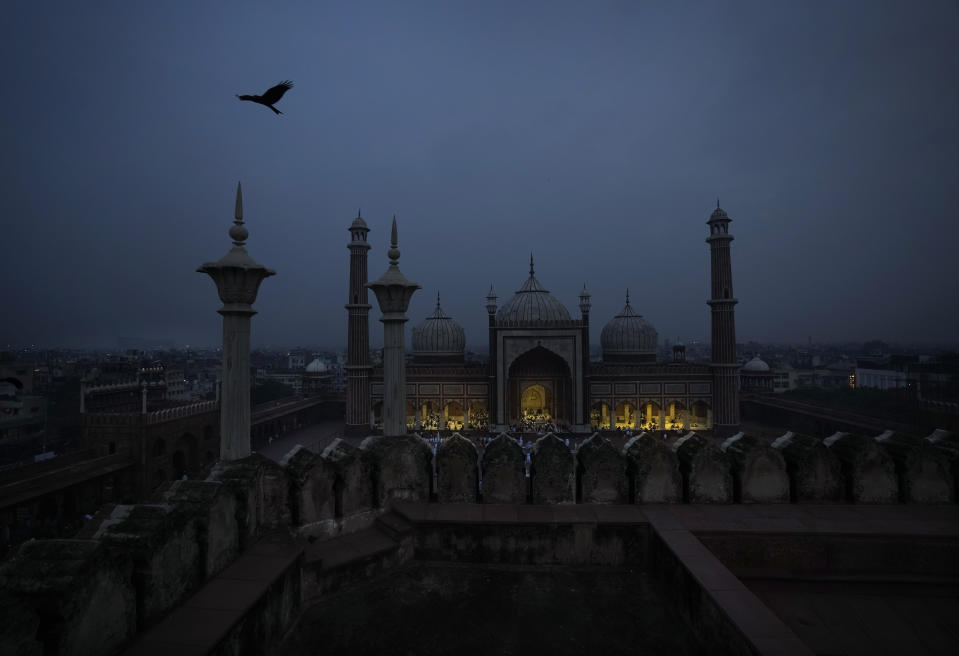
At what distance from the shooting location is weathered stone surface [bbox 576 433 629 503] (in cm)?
513

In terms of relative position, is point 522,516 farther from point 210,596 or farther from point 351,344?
point 351,344

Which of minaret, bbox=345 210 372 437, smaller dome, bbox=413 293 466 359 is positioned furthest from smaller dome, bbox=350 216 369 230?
smaller dome, bbox=413 293 466 359

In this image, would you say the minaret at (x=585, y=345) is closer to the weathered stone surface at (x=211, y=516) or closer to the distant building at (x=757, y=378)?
the distant building at (x=757, y=378)

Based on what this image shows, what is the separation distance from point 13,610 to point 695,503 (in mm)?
5193

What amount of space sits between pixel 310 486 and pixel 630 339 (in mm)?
30207

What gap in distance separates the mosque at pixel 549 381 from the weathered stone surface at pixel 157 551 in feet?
78.3

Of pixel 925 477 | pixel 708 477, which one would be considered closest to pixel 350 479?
pixel 708 477

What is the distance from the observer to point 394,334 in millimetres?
6281

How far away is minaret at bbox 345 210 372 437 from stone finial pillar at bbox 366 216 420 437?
21.2 meters

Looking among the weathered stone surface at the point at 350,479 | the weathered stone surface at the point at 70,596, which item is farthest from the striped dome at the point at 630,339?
the weathered stone surface at the point at 70,596

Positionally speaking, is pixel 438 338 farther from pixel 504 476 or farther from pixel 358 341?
pixel 504 476

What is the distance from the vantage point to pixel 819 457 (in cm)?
514

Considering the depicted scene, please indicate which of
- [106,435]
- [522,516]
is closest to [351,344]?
[106,435]

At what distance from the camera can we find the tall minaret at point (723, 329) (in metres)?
25.9
